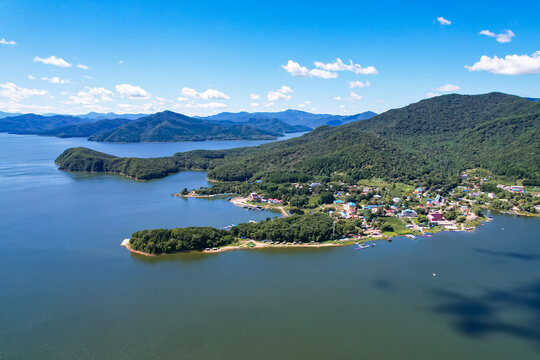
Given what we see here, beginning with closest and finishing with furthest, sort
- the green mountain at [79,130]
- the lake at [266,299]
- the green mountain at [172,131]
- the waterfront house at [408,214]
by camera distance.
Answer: the lake at [266,299] → the waterfront house at [408,214] → the green mountain at [172,131] → the green mountain at [79,130]

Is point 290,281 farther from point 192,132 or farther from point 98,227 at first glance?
point 192,132

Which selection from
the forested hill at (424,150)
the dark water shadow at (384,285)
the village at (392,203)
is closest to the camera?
the dark water shadow at (384,285)

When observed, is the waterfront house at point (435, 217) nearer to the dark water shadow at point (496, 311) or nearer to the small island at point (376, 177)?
the small island at point (376, 177)

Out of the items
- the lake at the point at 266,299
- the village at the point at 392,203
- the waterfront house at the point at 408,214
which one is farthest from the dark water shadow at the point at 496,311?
the waterfront house at the point at 408,214

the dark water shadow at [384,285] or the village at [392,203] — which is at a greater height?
the village at [392,203]

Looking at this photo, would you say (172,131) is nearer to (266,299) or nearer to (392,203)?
(392,203)

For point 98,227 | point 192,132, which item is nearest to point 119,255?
point 98,227

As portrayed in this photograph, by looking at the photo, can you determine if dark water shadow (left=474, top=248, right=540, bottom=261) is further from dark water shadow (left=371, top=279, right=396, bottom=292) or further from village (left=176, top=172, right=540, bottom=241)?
dark water shadow (left=371, top=279, right=396, bottom=292)

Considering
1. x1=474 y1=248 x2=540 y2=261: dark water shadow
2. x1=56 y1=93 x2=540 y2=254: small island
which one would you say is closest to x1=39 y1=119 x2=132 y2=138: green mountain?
x1=56 y1=93 x2=540 y2=254: small island
